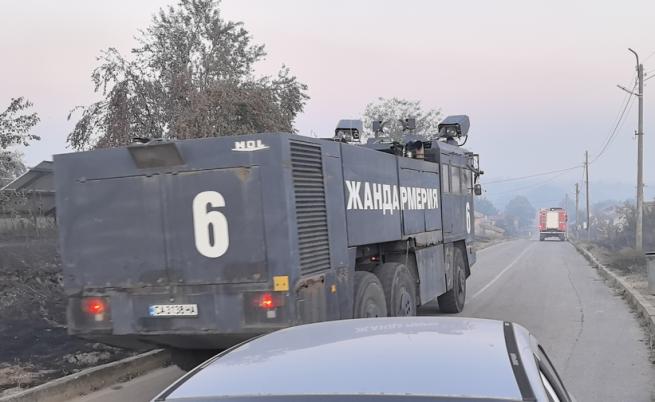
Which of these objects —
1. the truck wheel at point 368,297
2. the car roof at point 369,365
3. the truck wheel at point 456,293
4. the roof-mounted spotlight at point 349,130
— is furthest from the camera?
the roof-mounted spotlight at point 349,130

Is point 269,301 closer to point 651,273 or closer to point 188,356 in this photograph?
point 188,356

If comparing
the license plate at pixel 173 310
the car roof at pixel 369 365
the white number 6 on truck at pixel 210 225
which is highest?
the white number 6 on truck at pixel 210 225

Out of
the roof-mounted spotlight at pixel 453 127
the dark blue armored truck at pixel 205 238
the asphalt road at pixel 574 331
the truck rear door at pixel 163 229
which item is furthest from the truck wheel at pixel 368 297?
the roof-mounted spotlight at pixel 453 127

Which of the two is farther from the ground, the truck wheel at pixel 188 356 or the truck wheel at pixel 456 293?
the truck wheel at pixel 188 356

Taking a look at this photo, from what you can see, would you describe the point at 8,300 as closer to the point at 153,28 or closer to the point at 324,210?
the point at 324,210

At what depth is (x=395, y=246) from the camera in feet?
26.3

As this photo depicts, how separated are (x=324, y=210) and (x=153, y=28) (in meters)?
18.0

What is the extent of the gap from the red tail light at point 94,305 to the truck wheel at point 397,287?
3.26 metres

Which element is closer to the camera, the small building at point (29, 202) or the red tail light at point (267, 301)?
the red tail light at point (267, 301)

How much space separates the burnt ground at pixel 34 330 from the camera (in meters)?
6.72

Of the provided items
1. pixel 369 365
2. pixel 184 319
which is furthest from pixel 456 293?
pixel 369 365

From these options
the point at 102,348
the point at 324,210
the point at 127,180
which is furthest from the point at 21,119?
the point at 324,210

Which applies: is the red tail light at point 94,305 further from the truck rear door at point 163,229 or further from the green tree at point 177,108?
the green tree at point 177,108

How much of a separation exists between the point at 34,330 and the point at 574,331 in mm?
7985
